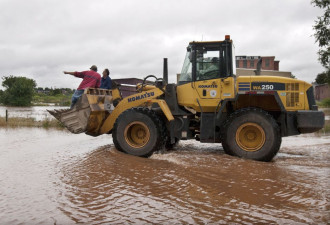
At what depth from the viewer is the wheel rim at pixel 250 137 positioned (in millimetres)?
7821

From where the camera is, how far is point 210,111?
27.8 ft

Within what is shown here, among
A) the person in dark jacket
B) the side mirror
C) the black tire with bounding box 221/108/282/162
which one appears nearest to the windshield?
the side mirror

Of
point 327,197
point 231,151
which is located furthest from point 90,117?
point 327,197

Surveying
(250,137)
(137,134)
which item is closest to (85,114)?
(137,134)

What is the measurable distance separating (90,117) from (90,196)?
4.09 meters

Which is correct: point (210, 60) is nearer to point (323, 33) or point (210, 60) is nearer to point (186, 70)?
point (186, 70)

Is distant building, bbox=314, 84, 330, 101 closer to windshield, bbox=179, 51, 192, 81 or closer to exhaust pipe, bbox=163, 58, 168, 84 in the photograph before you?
windshield, bbox=179, 51, 192, 81

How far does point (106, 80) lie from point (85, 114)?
1553mm

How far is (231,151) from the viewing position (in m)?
7.93

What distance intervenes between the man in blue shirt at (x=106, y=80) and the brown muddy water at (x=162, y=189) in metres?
2.39

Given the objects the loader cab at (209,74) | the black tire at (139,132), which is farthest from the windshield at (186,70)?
the black tire at (139,132)

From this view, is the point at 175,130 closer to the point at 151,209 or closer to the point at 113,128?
the point at 113,128

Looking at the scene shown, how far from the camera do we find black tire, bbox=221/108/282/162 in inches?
302

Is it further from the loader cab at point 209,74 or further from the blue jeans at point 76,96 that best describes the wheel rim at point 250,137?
the blue jeans at point 76,96
